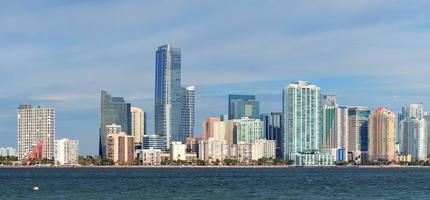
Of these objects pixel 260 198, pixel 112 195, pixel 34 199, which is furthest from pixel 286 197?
pixel 34 199

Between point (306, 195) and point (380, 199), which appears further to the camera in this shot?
point (306, 195)

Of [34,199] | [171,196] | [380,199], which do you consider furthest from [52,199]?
[380,199]

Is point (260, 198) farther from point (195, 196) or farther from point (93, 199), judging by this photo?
point (93, 199)

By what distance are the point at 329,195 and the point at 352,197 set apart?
5081 millimetres

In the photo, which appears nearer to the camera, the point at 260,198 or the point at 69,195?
the point at 260,198

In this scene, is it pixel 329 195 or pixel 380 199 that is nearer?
pixel 380 199

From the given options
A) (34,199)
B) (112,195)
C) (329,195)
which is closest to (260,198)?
(329,195)

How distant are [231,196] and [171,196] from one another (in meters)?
7.39

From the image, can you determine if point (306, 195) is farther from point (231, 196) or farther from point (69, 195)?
point (69, 195)

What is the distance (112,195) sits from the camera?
10856 centimetres

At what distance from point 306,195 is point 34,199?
32549 mm

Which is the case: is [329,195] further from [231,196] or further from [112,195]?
[112,195]

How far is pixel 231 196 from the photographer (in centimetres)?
10600

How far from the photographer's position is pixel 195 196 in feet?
352
